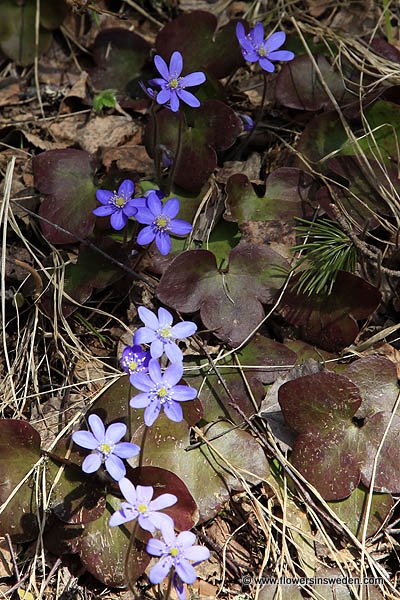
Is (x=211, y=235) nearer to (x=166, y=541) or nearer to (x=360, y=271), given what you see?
(x=360, y=271)

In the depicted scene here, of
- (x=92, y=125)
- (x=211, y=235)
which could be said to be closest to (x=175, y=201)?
(x=211, y=235)

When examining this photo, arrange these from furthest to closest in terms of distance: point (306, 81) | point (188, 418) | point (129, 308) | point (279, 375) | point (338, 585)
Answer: point (306, 81)
point (129, 308)
point (279, 375)
point (188, 418)
point (338, 585)

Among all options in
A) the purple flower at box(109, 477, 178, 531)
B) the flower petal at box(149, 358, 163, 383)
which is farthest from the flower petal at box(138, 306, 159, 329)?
the purple flower at box(109, 477, 178, 531)

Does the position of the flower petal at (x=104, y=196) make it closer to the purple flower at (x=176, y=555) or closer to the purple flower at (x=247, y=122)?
the purple flower at (x=247, y=122)

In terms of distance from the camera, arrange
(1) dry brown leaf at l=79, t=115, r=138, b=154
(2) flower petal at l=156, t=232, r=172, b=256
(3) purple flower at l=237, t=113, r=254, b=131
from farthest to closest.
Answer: (1) dry brown leaf at l=79, t=115, r=138, b=154 < (3) purple flower at l=237, t=113, r=254, b=131 < (2) flower petal at l=156, t=232, r=172, b=256

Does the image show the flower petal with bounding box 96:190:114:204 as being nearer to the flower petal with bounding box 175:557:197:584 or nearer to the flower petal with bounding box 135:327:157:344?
the flower petal with bounding box 135:327:157:344

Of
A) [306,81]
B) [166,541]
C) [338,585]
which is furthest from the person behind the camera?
[306,81]
